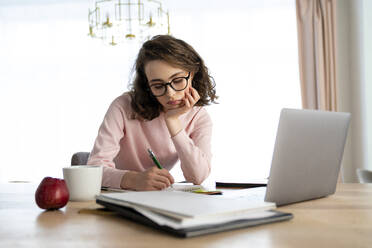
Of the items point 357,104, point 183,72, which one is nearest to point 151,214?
point 183,72

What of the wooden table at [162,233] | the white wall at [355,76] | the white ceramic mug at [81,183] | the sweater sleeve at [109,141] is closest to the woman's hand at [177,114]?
the sweater sleeve at [109,141]

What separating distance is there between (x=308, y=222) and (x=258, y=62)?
132 inches

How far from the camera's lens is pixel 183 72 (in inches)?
59.0

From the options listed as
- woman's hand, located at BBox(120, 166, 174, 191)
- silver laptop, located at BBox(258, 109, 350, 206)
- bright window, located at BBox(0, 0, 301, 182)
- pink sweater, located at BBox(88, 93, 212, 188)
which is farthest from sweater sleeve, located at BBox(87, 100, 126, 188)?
bright window, located at BBox(0, 0, 301, 182)

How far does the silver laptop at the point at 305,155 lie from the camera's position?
817mm

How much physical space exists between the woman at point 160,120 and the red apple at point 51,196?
12.6 inches

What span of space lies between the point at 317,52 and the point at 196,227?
3415mm

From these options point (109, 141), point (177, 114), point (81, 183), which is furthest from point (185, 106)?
point (81, 183)

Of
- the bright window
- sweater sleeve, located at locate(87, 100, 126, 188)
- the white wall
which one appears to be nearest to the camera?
sweater sleeve, located at locate(87, 100, 126, 188)

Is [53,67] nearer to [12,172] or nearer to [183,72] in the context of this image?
[12,172]

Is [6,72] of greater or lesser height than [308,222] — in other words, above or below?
above

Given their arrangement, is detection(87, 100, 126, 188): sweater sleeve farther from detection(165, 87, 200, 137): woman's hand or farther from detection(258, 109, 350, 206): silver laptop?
detection(258, 109, 350, 206): silver laptop

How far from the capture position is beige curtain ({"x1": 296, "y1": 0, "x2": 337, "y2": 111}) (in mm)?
3660

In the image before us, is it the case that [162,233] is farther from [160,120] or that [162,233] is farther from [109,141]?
[160,120]
